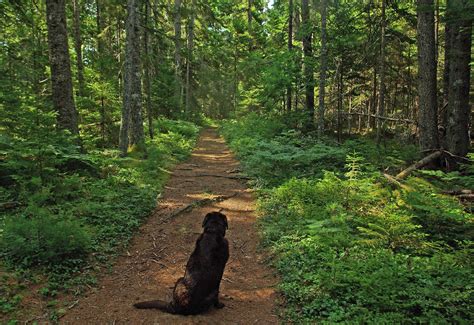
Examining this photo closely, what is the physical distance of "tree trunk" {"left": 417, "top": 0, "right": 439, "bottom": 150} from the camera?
31.4ft

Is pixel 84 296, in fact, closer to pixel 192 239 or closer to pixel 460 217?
pixel 192 239

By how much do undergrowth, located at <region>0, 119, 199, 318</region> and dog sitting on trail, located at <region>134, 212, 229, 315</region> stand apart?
1602 millimetres

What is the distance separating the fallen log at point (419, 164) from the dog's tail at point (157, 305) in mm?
6695

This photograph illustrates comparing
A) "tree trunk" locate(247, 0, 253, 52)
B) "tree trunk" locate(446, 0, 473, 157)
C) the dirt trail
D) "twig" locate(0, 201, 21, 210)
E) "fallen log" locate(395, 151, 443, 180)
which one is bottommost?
the dirt trail

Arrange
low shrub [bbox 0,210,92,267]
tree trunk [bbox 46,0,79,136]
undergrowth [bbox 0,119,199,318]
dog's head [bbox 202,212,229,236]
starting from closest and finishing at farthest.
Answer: dog's head [bbox 202,212,229,236] → undergrowth [bbox 0,119,199,318] → low shrub [bbox 0,210,92,267] → tree trunk [bbox 46,0,79,136]

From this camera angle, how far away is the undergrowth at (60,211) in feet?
16.4

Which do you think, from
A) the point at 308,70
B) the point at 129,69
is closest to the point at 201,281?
the point at 129,69

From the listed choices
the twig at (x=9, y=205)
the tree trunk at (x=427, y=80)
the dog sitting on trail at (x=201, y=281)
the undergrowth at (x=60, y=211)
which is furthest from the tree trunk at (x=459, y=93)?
the twig at (x=9, y=205)

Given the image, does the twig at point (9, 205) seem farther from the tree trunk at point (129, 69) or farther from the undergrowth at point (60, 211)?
the tree trunk at point (129, 69)

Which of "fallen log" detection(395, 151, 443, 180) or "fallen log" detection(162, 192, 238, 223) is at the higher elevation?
"fallen log" detection(395, 151, 443, 180)

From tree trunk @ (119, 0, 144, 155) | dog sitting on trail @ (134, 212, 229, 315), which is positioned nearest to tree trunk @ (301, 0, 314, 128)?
tree trunk @ (119, 0, 144, 155)

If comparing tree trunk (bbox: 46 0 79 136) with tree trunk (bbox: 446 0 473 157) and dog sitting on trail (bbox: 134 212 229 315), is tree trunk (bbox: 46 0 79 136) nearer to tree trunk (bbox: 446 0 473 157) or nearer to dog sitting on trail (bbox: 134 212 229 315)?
dog sitting on trail (bbox: 134 212 229 315)

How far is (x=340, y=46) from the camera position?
626 inches

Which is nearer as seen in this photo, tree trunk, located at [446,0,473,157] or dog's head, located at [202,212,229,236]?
dog's head, located at [202,212,229,236]
